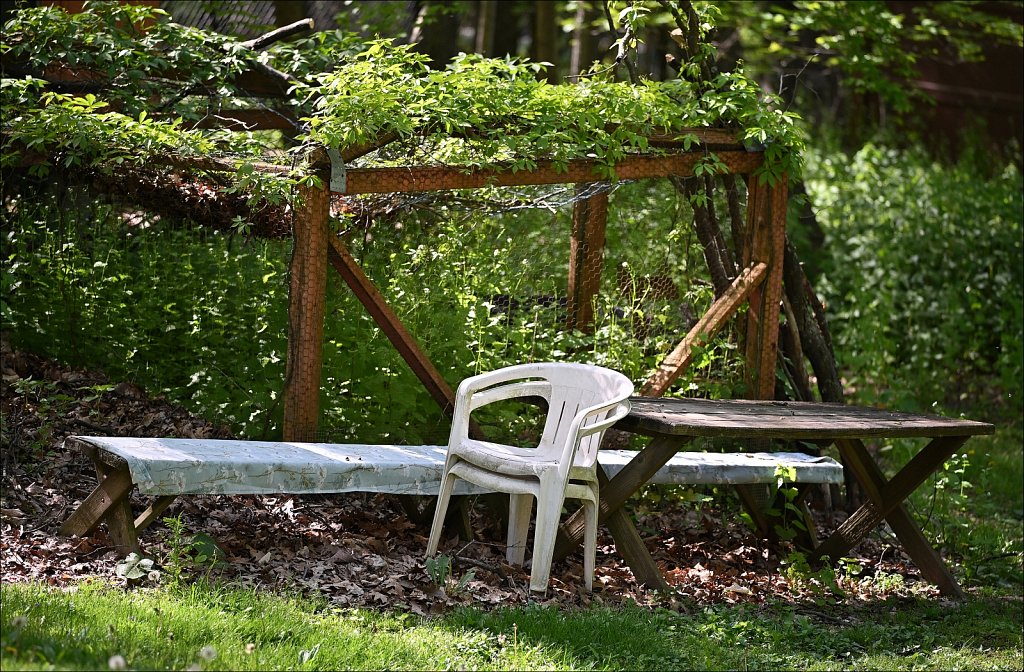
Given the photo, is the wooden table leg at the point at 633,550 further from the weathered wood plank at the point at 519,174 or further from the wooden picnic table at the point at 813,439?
the weathered wood plank at the point at 519,174

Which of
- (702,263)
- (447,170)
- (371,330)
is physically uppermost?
(447,170)

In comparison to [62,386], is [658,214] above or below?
above

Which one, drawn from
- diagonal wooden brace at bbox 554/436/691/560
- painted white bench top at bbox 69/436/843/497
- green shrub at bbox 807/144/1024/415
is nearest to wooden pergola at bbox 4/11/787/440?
painted white bench top at bbox 69/436/843/497

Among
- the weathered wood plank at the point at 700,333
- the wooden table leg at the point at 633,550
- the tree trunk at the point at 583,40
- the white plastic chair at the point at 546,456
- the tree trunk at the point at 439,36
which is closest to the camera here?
the white plastic chair at the point at 546,456

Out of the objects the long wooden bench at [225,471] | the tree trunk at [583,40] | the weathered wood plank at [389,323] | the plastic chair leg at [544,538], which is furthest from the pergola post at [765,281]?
the tree trunk at [583,40]

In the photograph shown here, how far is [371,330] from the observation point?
5.65 m

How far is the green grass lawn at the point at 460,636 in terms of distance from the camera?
336 cm

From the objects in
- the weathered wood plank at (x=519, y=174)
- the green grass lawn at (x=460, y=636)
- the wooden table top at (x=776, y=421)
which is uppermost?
the weathered wood plank at (x=519, y=174)

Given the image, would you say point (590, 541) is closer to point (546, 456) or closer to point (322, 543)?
point (546, 456)

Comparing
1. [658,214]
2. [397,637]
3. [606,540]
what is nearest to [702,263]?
[658,214]

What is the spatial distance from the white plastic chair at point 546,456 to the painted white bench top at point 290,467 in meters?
0.23

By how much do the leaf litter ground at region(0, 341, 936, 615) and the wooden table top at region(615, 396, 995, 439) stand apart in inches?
29.8

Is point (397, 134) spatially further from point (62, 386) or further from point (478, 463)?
point (62, 386)

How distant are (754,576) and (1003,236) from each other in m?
5.56
